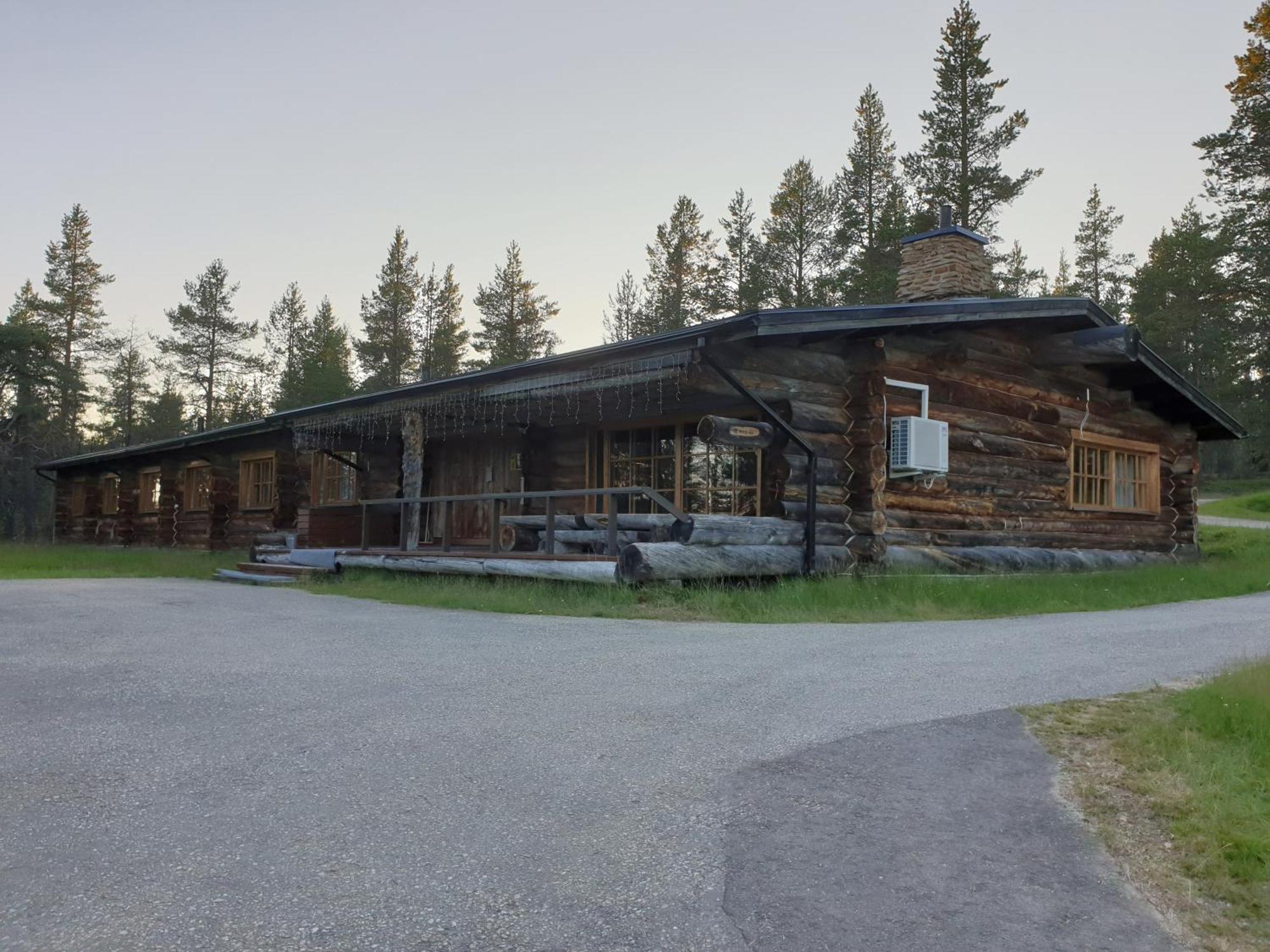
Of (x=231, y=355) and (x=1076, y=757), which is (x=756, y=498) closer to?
(x=1076, y=757)

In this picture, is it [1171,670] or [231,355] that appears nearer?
[1171,670]

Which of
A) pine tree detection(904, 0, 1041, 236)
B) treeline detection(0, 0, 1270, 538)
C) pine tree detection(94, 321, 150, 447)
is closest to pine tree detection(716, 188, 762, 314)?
treeline detection(0, 0, 1270, 538)

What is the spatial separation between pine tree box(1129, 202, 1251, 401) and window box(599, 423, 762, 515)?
27.1 m

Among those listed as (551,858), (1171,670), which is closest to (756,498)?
(1171,670)

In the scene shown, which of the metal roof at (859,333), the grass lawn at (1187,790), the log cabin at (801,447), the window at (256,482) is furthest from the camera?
the window at (256,482)

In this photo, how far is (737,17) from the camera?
15.1 m

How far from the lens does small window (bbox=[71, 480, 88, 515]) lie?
31906mm

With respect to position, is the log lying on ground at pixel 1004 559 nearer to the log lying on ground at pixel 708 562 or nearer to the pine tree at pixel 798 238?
the log lying on ground at pixel 708 562

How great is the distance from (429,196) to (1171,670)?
61.3 ft

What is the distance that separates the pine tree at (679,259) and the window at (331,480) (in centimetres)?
2203

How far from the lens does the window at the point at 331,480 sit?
819 inches

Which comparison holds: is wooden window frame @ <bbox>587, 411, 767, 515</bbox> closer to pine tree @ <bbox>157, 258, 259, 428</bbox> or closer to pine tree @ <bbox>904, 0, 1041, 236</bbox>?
pine tree @ <bbox>904, 0, 1041, 236</bbox>

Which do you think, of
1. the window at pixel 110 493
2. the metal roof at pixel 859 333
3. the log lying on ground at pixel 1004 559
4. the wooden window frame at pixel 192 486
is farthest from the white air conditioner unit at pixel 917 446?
the window at pixel 110 493

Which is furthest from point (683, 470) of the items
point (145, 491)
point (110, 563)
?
point (145, 491)
